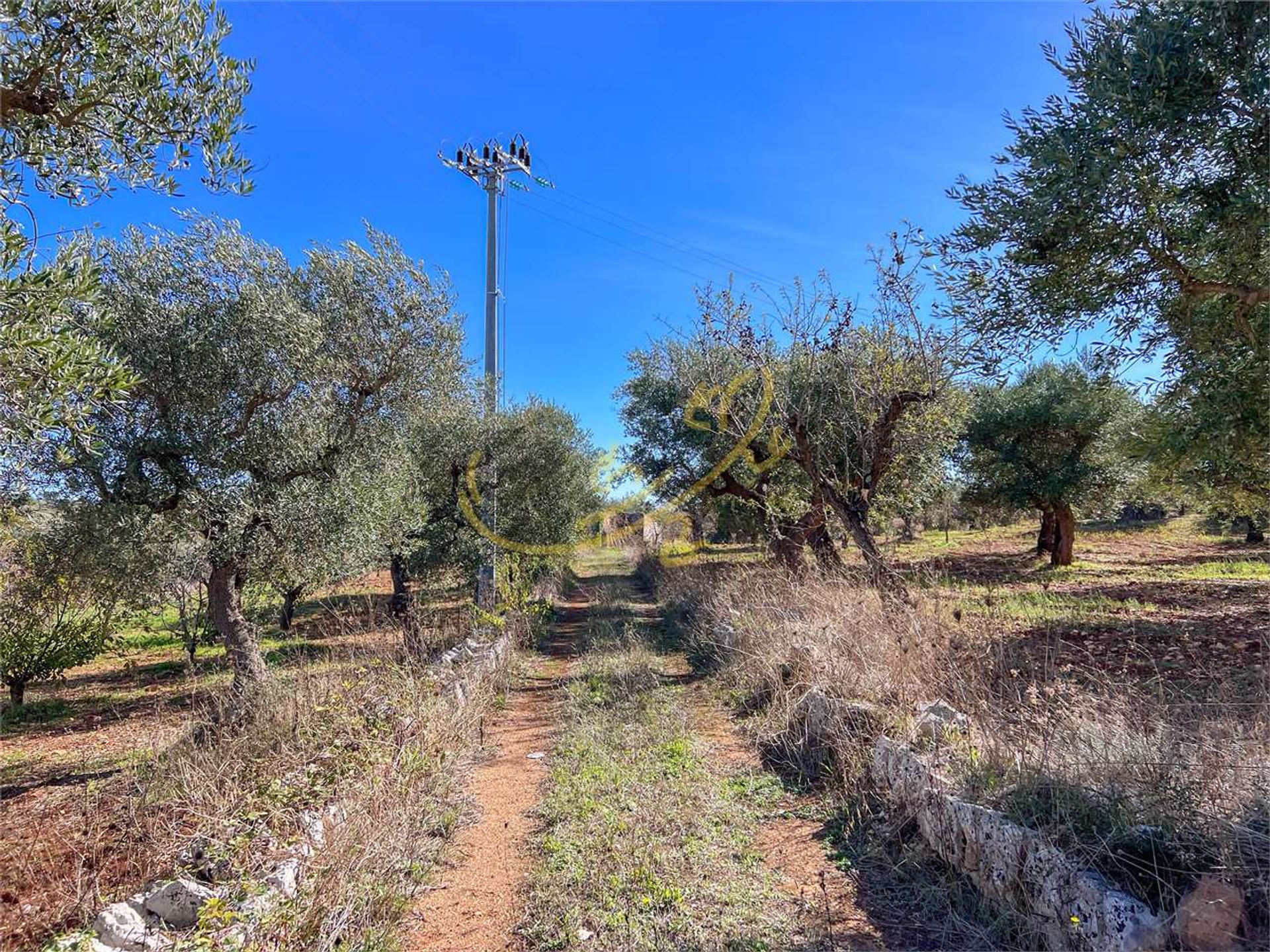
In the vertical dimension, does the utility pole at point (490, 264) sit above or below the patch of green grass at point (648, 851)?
above

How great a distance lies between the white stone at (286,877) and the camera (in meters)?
2.74

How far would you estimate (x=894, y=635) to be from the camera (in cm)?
539

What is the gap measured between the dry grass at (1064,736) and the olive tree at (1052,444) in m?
13.5

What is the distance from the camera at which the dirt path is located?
315cm

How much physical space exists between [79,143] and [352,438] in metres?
3.89

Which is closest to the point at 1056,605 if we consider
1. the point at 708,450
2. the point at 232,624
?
the point at 708,450

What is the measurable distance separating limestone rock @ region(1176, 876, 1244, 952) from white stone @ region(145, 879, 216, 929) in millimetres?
3882

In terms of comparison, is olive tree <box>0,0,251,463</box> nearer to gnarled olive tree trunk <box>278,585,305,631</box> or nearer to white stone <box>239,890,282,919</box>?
white stone <box>239,890,282,919</box>

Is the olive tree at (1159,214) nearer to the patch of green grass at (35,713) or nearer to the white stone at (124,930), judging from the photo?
the white stone at (124,930)

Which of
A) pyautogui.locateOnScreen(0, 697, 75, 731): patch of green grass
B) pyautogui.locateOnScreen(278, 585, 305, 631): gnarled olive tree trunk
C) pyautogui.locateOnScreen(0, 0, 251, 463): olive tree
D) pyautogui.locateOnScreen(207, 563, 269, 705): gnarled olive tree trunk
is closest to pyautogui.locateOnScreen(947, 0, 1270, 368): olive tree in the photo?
pyautogui.locateOnScreen(0, 0, 251, 463): olive tree

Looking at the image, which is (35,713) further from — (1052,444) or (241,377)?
(1052,444)

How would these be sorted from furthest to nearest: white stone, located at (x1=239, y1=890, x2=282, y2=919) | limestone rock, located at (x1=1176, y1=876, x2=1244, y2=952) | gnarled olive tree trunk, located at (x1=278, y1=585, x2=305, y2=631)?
gnarled olive tree trunk, located at (x1=278, y1=585, x2=305, y2=631) < white stone, located at (x1=239, y1=890, x2=282, y2=919) < limestone rock, located at (x1=1176, y1=876, x2=1244, y2=952)

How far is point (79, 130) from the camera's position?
11.5 feet

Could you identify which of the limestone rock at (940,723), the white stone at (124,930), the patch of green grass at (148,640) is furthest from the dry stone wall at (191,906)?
the patch of green grass at (148,640)
